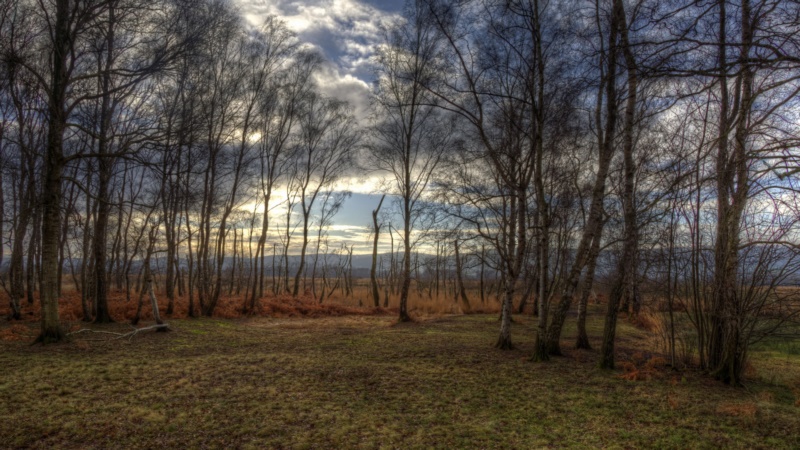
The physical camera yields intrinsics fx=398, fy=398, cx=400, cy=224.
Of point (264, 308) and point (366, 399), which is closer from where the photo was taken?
point (366, 399)

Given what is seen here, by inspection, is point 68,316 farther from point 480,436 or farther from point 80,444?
point 480,436

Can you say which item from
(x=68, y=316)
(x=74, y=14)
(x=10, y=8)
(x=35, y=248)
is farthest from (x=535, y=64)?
(x=35, y=248)

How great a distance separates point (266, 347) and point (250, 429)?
5.50 metres

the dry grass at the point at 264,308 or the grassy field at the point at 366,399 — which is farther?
the dry grass at the point at 264,308

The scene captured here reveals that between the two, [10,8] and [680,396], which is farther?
[10,8]

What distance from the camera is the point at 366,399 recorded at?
583 cm

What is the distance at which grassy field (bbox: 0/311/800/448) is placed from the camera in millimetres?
4477

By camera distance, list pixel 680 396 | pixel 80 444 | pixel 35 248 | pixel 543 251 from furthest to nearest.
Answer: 1. pixel 35 248
2. pixel 543 251
3. pixel 680 396
4. pixel 80 444

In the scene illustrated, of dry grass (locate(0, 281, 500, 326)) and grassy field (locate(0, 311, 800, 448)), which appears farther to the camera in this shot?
dry grass (locate(0, 281, 500, 326))

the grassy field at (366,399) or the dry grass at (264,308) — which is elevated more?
the grassy field at (366,399)

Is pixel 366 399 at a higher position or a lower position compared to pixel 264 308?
higher

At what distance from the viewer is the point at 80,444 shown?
13.7ft

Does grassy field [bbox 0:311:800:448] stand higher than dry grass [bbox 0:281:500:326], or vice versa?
grassy field [bbox 0:311:800:448]

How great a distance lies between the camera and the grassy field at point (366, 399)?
448 cm
